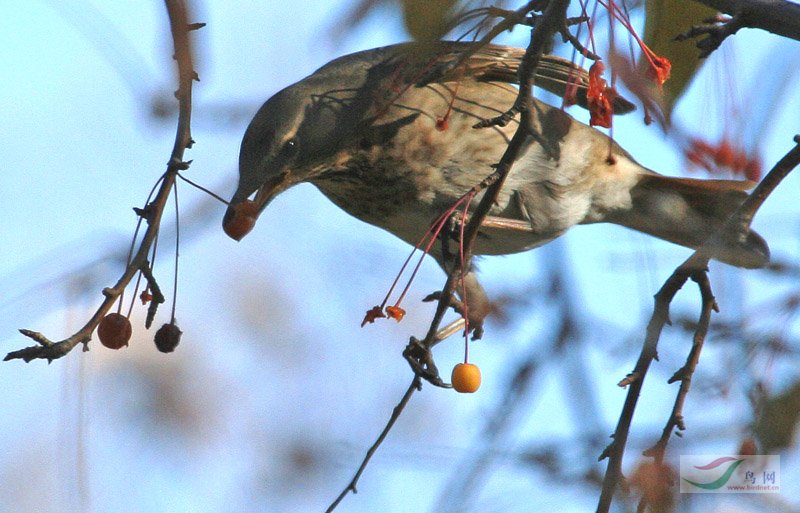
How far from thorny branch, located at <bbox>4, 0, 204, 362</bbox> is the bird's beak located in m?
0.44

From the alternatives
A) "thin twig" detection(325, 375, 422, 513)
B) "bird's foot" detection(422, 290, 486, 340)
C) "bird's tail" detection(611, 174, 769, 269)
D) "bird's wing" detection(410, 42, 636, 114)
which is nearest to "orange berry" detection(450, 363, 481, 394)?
"thin twig" detection(325, 375, 422, 513)

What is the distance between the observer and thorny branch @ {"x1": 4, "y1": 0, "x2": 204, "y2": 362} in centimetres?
141

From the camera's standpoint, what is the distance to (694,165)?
201 cm

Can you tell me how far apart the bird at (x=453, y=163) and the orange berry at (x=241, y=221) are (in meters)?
0.11

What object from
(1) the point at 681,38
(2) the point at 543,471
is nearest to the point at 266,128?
(1) the point at 681,38

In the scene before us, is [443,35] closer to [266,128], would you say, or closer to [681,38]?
[681,38]

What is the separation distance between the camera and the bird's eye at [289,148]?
3064 mm

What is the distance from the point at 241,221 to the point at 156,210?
826mm

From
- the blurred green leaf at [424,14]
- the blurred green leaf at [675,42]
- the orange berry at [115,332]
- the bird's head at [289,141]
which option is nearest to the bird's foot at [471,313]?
the bird's head at [289,141]

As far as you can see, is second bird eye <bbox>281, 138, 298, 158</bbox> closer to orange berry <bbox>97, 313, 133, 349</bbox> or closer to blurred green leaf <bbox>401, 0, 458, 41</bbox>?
orange berry <bbox>97, 313, 133, 349</bbox>

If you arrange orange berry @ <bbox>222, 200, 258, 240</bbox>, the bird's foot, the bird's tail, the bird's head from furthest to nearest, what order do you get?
the bird's tail
the bird's foot
the bird's head
orange berry @ <bbox>222, 200, 258, 240</bbox>

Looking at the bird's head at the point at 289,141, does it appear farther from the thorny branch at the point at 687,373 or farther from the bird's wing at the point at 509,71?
the thorny branch at the point at 687,373

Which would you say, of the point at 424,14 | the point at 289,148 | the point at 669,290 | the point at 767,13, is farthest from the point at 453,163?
the point at 424,14

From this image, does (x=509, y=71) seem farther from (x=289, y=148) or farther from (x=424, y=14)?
(x=424, y=14)
